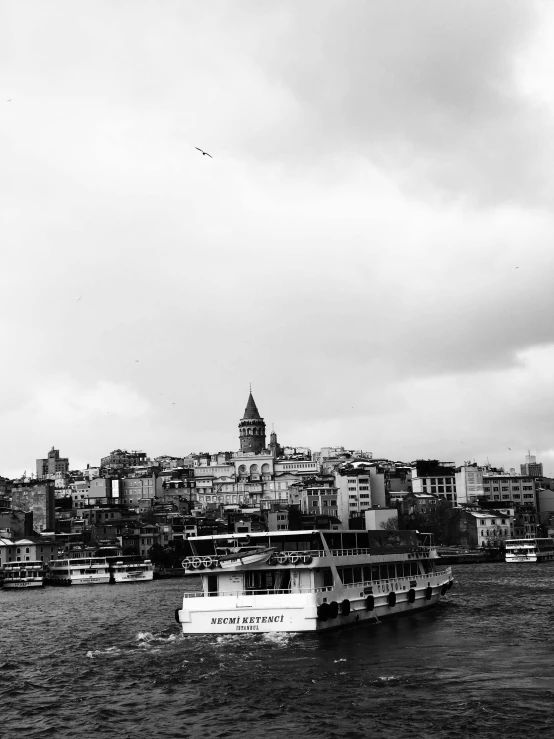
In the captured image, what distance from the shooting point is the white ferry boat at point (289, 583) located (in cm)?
3538

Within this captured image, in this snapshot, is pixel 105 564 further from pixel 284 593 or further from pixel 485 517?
pixel 284 593

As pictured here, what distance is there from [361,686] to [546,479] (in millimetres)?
158623

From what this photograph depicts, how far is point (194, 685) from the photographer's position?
1101 inches

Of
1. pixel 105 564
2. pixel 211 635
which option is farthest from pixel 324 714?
pixel 105 564

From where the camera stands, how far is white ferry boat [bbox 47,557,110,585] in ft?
320

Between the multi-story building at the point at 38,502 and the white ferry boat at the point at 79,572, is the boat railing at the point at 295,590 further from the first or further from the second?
the multi-story building at the point at 38,502

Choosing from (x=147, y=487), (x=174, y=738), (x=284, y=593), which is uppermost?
(x=147, y=487)

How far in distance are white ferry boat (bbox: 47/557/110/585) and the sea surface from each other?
52.9 m

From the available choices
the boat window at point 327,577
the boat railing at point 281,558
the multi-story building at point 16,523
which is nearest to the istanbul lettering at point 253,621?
the boat railing at point 281,558

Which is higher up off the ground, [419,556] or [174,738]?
[419,556]

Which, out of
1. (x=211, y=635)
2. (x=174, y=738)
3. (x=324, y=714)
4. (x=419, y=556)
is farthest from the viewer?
(x=419, y=556)

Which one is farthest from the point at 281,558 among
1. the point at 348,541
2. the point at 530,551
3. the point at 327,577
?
the point at 530,551

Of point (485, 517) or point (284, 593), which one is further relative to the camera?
point (485, 517)

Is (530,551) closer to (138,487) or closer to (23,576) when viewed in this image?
(23,576)
